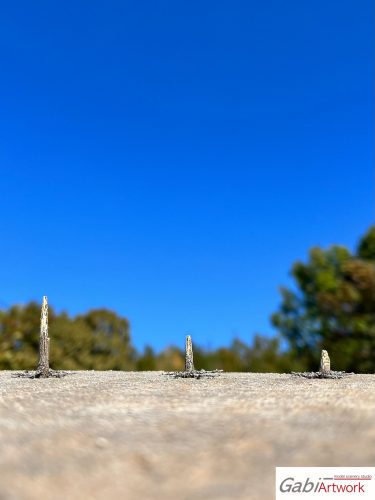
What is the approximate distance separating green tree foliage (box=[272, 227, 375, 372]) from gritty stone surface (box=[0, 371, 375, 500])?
1780cm

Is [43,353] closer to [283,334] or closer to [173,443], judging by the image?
[173,443]

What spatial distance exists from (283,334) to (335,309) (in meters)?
3.64

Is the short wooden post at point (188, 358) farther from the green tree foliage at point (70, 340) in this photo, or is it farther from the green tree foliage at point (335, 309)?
the green tree foliage at point (335, 309)

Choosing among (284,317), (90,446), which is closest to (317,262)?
(284,317)

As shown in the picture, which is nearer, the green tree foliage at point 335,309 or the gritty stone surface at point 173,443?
the gritty stone surface at point 173,443

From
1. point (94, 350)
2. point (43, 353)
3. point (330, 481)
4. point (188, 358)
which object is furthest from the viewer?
point (94, 350)

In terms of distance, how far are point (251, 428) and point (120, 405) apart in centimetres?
194

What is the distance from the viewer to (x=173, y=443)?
4.94 m

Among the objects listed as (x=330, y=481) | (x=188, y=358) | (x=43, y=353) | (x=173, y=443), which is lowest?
(x=330, y=481)

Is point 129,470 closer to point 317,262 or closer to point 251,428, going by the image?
point 251,428

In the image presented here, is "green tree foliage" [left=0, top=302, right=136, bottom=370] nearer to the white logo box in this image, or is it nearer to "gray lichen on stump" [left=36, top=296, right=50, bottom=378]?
"gray lichen on stump" [left=36, top=296, right=50, bottom=378]

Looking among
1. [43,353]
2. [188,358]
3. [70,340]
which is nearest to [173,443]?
[188,358]

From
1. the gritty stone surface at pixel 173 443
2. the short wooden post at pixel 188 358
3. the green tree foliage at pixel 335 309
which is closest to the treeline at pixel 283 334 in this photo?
the green tree foliage at pixel 335 309

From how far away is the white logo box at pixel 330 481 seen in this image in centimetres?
432
